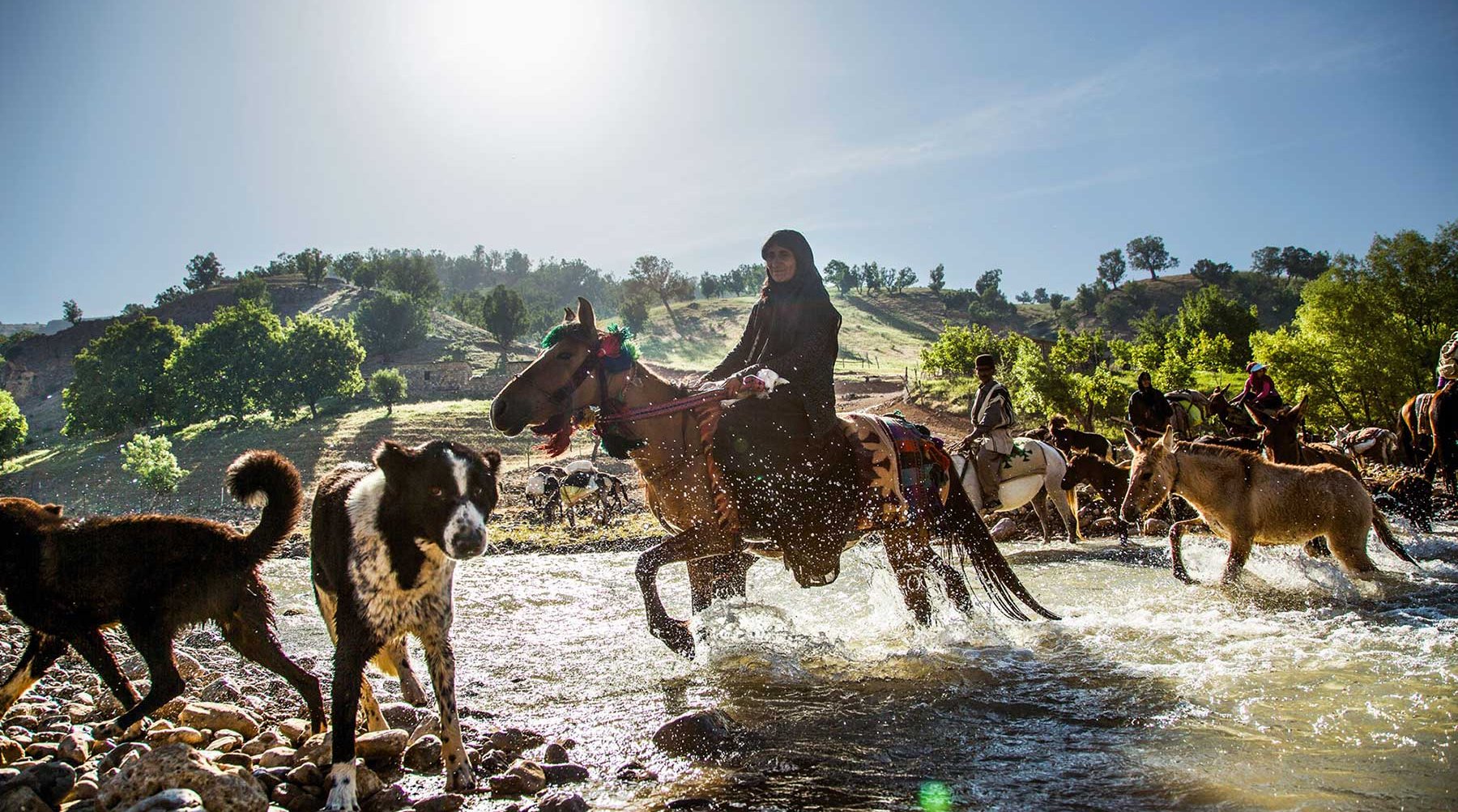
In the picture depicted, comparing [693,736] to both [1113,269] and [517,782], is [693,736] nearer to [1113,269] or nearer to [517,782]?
[517,782]

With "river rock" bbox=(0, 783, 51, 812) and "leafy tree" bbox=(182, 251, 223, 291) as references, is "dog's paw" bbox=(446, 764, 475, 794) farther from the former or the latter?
"leafy tree" bbox=(182, 251, 223, 291)

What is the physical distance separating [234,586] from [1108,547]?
14.2 m

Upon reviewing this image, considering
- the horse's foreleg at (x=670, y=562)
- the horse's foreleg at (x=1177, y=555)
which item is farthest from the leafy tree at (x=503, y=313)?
the horse's foreleg at (x=670, y=562)

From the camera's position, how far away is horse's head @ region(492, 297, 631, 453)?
6203 mm

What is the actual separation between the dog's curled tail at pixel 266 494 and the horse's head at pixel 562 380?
55.7 inches

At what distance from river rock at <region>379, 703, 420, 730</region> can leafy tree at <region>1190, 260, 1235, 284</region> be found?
558ft

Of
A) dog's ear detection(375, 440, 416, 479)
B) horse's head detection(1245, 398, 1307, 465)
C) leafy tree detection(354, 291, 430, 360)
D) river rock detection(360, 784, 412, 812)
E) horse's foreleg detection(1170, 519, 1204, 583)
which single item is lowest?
horse's foreleg detection(1170, 519, 1204, 583)

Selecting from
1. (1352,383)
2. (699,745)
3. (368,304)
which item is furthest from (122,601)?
(368,304)

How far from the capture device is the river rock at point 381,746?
15.8ft

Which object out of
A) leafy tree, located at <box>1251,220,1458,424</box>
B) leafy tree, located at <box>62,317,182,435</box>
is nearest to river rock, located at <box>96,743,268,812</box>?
leafy tree, located at <box>1251,220,1458,424</box>

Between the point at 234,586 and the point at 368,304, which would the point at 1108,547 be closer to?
the point at 234,586

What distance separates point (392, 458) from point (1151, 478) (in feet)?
31.7

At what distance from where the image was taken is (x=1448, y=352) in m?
15.0

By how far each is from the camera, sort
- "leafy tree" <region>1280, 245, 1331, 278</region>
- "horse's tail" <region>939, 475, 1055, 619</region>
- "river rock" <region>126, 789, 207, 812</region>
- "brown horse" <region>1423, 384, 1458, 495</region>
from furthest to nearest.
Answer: "leafy tree" <region>1280, 245, 1331, 278</region> → "brown horse" <region>1423, 384, 1458, 495</region> → "horse's tail" <region>939, 475, 1055, 619</region> → "river rock" <region>126, 789, 207, 812</region>
